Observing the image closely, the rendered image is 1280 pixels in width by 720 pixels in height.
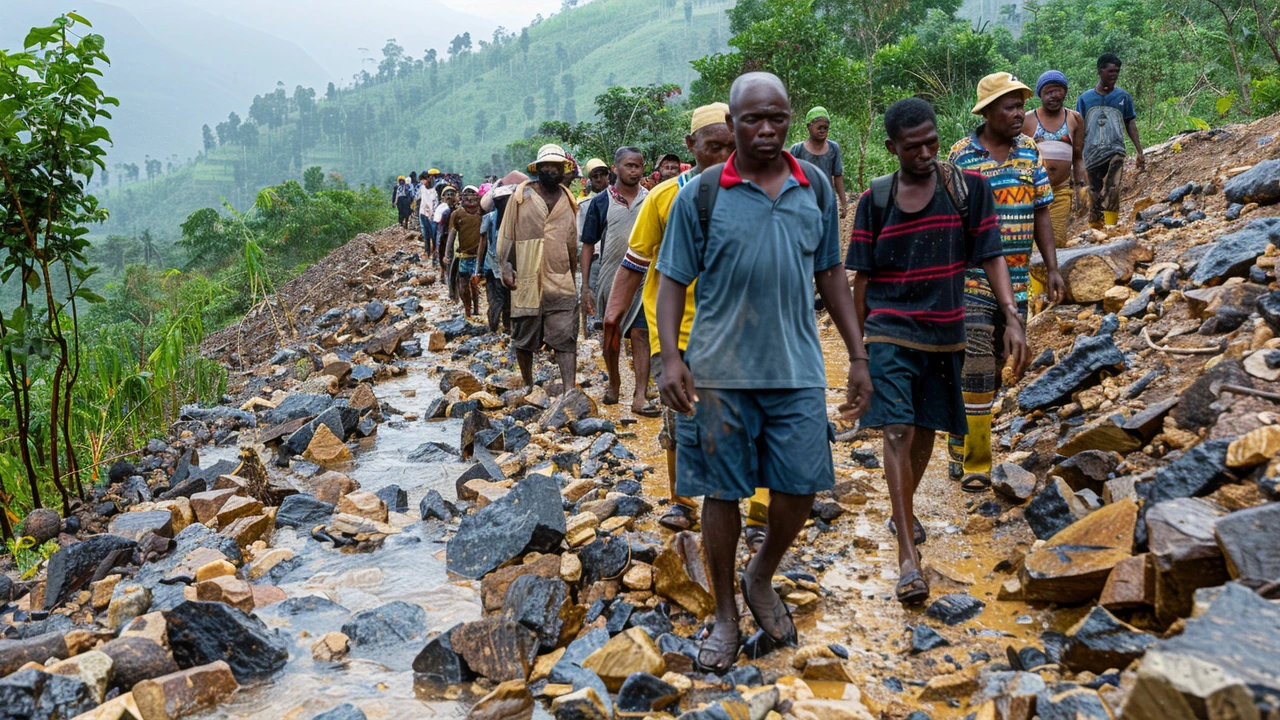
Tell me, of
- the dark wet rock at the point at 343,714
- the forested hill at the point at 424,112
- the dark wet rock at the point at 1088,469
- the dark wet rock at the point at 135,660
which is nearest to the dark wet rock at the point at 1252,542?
the dark wet rock at the point at 1088,469

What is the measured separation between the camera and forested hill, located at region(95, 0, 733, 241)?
395 feet

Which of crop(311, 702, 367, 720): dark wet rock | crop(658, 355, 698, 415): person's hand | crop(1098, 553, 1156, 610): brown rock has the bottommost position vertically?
crop(311, 702, 367, 720): dark wet rock

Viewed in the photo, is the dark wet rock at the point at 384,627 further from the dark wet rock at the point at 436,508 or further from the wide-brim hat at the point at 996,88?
the wide-brim hat at the point at 996,88

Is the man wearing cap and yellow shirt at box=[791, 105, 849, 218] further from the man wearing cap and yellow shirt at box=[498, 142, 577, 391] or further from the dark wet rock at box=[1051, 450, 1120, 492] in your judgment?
the dark wet rock at box=[1051, 450, 1120, 492]

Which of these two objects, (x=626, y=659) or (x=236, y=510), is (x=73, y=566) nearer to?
(x=236, y=510)

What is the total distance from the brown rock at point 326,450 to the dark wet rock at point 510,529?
2547 mm

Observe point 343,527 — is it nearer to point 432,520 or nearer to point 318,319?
point 432,520

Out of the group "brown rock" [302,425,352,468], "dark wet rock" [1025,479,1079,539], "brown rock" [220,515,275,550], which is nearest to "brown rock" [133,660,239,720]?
"brown rock" [220,515,275,550]

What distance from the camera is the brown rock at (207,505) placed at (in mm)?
5031

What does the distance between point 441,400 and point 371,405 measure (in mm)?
568

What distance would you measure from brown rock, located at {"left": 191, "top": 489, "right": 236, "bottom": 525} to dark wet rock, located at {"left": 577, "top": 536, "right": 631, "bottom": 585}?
244 cm

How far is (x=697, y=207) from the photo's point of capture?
2.75 meters

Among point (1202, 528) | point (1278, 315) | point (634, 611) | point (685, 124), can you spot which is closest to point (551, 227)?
point (634, 611)

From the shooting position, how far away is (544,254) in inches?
266
